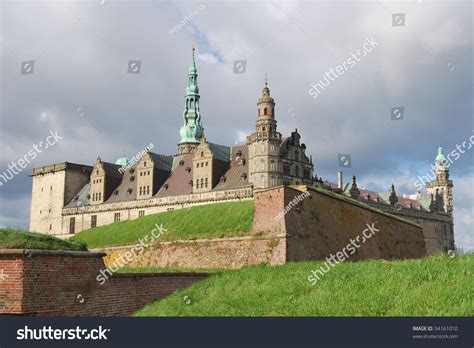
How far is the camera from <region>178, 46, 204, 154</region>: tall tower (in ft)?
247

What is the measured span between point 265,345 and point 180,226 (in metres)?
22.1

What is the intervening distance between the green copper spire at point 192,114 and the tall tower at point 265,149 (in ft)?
79.1

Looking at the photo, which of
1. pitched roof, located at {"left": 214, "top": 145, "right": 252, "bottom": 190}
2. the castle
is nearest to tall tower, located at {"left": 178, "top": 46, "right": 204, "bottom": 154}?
the castle

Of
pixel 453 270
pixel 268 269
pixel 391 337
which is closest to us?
pixel 391 337

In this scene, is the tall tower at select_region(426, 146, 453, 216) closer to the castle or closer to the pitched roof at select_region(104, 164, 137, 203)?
the castle

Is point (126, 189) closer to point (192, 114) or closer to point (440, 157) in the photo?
point (192, 114)

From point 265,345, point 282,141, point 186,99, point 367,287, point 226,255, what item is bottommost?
point 265,345

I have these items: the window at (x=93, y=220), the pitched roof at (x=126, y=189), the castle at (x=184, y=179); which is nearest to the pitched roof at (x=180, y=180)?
the castle at (x=184, y=179)

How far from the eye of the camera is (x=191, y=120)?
76688mm

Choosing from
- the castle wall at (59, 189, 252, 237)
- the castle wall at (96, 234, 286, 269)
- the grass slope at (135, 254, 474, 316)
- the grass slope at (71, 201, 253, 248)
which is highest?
the castle wall at (59, 189, 252, 237)

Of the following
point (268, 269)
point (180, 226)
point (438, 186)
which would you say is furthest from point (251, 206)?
point (438, 186)

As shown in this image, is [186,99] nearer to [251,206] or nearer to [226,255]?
[251,206]

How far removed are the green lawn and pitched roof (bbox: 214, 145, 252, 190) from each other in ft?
120

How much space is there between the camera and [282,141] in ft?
176
